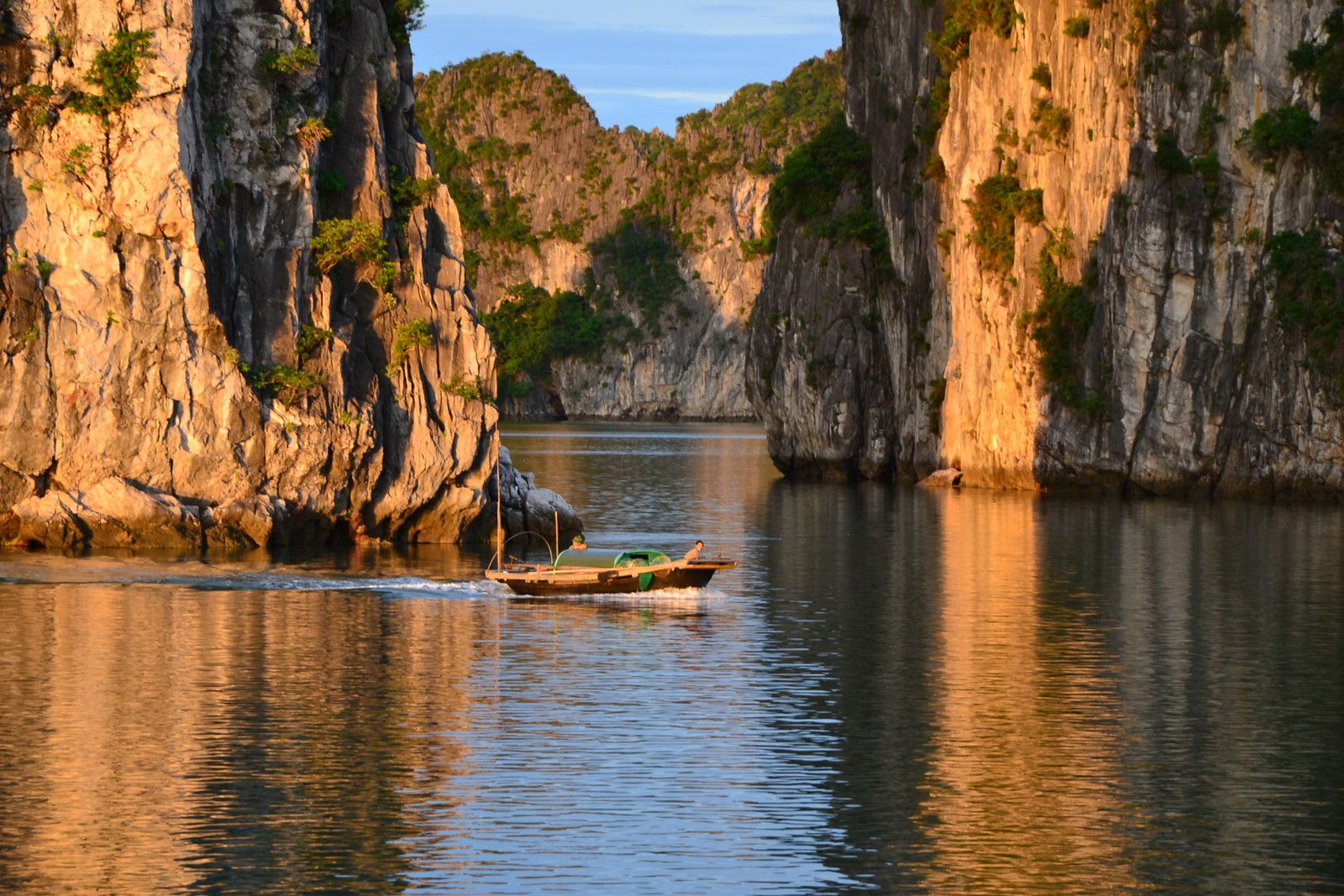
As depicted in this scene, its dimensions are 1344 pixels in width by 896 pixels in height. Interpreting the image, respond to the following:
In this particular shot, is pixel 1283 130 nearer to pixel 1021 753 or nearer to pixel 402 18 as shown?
pixel 402 18

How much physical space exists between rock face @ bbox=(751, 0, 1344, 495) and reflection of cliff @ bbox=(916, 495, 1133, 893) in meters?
33.0

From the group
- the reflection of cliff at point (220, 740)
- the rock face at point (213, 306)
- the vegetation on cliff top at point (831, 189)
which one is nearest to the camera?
the reflection of cliff at point (220, 740)

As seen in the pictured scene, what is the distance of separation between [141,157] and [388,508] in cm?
1082

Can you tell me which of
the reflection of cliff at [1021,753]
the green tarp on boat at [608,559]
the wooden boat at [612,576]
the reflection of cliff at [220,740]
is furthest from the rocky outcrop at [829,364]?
the reflection of cliff at [220,740]

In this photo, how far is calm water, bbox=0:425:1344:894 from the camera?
1709cm

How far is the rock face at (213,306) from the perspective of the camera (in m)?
42.4

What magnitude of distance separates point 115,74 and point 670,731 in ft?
86.9

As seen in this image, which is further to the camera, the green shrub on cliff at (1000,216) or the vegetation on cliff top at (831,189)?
the vegetation on cliff top at (831,189)

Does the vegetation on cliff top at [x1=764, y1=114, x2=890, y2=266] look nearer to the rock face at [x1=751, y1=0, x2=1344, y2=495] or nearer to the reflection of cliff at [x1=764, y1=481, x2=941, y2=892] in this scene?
the rock face at [x1=751, y1=0, x2=1344, y2=495]

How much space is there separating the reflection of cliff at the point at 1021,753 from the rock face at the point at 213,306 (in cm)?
1658

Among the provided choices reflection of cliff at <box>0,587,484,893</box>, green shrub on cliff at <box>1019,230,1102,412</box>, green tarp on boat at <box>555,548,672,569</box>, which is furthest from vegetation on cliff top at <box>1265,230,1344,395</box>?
reflection of cliff at <box>0,587,484,893</box>

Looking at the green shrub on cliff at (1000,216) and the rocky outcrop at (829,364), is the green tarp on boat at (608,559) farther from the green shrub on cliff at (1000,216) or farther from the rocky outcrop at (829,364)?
the rocky outcrop at (829,364)

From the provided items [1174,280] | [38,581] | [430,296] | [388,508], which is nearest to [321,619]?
[38,581]

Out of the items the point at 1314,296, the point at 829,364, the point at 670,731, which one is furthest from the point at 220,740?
the point at 829,364
